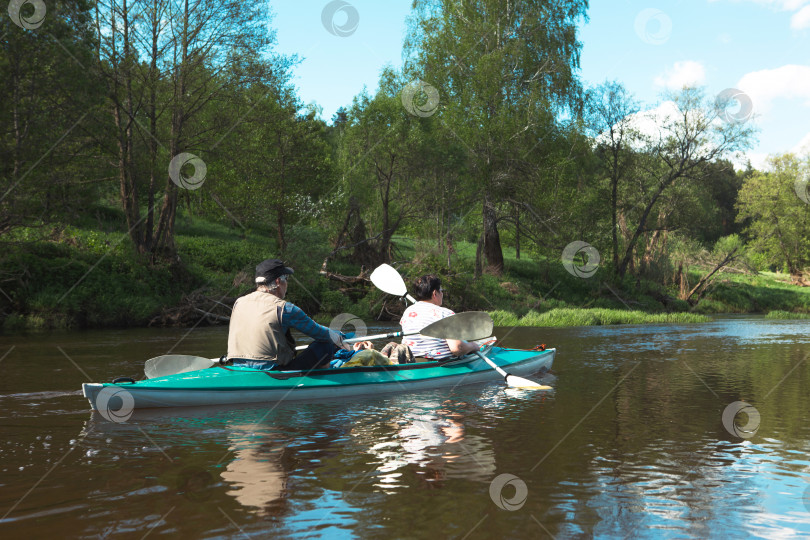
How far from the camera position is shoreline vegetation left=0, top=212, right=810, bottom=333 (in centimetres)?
1772

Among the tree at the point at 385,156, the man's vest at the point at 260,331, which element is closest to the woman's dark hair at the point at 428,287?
the man's vest at the point at 260,331

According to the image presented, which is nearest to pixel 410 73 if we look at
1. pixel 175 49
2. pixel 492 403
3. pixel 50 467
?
pixel 175 49

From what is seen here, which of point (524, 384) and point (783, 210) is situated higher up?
point (783, 210)

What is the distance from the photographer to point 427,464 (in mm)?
4941

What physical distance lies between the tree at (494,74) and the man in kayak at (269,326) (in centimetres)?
1922

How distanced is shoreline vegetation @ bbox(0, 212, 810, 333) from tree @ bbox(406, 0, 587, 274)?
137 inches

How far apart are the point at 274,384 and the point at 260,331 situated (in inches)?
23.8

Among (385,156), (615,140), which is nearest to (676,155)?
(615,140)

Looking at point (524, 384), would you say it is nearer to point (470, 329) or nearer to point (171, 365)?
point (470, 329)

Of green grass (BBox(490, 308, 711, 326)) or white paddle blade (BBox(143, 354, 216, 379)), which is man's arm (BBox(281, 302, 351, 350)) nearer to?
white paddle blade (BBox(143, 354, 216, 379))

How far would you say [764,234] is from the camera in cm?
4984

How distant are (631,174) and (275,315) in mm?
28411

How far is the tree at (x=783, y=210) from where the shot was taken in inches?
1891

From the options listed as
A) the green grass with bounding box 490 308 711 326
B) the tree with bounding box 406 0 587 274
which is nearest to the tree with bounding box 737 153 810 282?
the tree with bounding box 406 0 587 274
